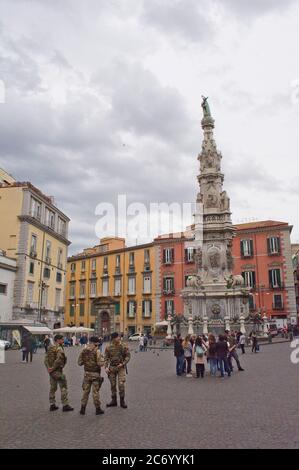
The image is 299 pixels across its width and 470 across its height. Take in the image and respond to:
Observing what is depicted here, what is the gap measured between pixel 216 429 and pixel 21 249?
36.8 meters

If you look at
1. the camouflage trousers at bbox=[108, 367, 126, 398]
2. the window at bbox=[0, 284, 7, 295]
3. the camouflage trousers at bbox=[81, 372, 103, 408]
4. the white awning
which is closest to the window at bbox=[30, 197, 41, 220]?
the window at bbox=[0, 284, 7, 295]

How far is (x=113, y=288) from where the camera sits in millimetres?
62188

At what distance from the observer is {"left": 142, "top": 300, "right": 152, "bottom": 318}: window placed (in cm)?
5723

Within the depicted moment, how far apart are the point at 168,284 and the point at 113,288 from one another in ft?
32.4

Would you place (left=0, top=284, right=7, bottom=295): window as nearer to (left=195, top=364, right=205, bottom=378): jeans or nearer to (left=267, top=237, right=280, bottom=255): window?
(left=195, top=364, right=205, bottom=378): jeans

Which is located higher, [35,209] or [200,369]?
[35,209]

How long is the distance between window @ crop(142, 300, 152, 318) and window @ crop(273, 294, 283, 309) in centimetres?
1674

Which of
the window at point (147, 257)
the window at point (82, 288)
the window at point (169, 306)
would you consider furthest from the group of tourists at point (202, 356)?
the window at point (82, 288)

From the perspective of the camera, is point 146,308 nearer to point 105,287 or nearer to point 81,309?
point 105,287

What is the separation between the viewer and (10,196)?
138 ft

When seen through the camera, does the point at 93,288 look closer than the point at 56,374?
No

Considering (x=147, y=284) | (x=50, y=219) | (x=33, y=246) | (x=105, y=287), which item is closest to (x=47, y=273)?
(x=33, y=246)

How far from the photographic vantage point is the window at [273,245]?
51062 mm
